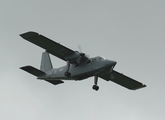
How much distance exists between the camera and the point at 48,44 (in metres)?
62.2

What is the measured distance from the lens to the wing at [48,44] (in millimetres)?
61213

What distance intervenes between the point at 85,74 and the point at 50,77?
600 cm

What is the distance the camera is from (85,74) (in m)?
62.1

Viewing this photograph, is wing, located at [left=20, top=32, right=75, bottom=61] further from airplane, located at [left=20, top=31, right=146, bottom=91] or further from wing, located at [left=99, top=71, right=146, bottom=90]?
wing, located at [left=99, top=71, right=146, bottom=90]

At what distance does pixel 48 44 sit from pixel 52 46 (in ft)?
1.74

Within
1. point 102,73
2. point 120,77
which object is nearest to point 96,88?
point 102,73

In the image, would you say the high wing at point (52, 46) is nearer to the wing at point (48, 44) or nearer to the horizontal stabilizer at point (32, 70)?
the wing at point (48, 44)

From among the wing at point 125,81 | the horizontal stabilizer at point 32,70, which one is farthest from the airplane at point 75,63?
the wing at point 125,81

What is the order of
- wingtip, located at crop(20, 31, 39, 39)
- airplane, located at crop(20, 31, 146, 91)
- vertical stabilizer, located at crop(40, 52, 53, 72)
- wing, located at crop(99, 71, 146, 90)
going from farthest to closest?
vertical stabilizer, located at crop(40, 52, 53, 72) → wing, located at crop(99, 71, 146, 90) → airplane, located at crop(20, 31, 146, 91) → wingtip, located at crop(20, 31, 39, 39)

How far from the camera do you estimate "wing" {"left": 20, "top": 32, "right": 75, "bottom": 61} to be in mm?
61213

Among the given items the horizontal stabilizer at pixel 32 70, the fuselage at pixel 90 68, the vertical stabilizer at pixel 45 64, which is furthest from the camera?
the vertical stabilizer at pixel 45 64

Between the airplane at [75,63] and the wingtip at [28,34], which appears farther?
the airplane at [75,63]

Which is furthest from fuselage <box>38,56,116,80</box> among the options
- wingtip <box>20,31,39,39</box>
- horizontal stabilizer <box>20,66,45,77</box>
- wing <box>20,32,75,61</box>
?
wingtip <box>20,31,39,39</box>

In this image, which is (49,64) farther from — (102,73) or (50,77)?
(102,73)
